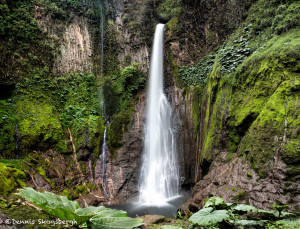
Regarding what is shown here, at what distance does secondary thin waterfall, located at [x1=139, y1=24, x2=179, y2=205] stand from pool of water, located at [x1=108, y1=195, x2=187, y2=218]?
431 mm

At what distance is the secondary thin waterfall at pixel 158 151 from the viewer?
10016mm

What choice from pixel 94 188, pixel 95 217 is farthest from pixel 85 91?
pixel 95 217

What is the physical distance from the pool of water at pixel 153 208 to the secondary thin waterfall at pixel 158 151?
0.43 metres

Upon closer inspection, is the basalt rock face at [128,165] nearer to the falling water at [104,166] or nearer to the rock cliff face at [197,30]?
the falling water at [104,166]

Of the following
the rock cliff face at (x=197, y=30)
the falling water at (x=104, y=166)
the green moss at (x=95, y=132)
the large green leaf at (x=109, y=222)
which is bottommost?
the falling water at (x=104, y=166)

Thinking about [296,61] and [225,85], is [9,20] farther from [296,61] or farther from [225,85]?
[296,61]

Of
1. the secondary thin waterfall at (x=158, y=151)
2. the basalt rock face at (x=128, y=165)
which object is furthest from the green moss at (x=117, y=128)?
the secondary thin waterfall at (x=158, y=151)

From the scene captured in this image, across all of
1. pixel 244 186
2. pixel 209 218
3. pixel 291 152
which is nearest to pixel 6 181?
pixel 209 218

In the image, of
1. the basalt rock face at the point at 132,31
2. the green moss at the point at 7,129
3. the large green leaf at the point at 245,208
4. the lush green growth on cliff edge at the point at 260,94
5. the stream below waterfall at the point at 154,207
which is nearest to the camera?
the large green leaf at the point at 245,208

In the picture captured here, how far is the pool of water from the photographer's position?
7.63m

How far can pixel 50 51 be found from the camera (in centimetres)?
1362

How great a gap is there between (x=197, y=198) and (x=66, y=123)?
926 cm

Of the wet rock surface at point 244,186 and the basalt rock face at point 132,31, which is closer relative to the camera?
the wet rock surface at point 244,186

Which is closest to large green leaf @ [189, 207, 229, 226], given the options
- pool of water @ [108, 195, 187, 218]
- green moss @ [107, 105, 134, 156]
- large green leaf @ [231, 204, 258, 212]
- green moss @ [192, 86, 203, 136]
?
large green leaf @ [231, 204, 258, 212]
